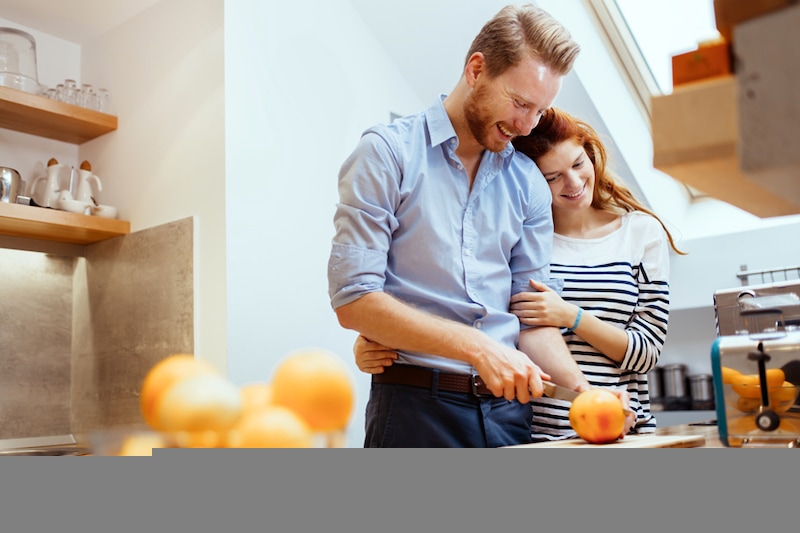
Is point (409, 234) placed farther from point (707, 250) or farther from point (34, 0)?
point (707, 250)

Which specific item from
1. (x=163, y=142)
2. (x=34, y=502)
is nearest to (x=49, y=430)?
(x=163, y=142)

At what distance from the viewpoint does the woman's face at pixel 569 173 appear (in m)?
1.60

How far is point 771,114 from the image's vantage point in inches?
18.2

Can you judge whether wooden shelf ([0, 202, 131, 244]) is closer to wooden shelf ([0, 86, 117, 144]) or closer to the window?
wooden shelf ([0, 86, 117, 144])

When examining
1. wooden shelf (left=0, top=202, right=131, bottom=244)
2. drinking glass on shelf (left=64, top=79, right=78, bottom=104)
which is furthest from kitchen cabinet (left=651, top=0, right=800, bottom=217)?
drinking glass on shelf (left=64, top=79, right=78, bottom=104)

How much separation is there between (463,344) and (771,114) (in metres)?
0.74

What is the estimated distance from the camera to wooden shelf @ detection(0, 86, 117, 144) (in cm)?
264

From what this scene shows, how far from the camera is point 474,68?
4.63 ft

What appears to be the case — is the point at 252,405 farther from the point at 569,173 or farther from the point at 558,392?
the point at 569,173

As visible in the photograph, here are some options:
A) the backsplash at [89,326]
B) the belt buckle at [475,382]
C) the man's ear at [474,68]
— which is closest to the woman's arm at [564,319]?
the belt buckle at [475,382]

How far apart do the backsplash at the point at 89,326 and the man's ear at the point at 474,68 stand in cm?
138

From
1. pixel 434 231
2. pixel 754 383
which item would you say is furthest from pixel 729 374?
pixel 434 231

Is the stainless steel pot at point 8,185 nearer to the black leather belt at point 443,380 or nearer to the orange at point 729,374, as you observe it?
the black leather belt at point 443,380

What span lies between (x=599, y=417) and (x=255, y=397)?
0.69 metres
